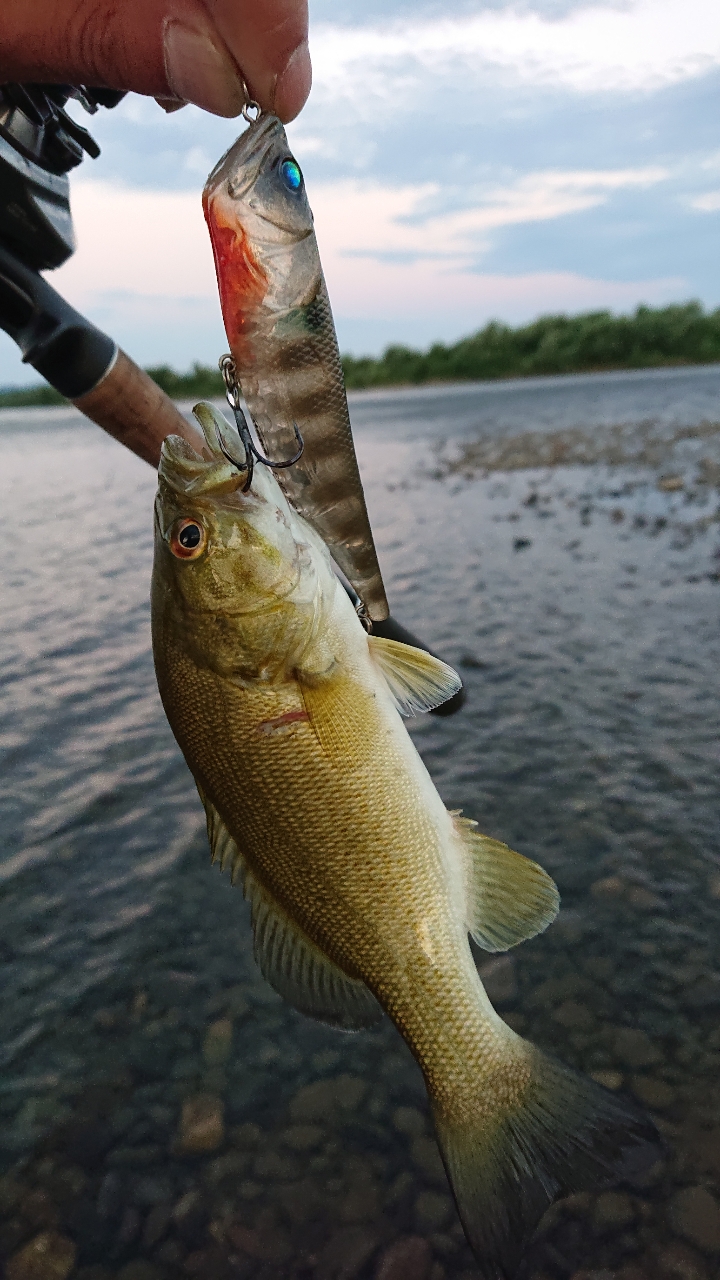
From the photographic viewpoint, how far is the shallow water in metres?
2.52

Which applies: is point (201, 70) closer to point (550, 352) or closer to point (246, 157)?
point (246, 157)

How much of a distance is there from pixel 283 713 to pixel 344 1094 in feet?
5.52

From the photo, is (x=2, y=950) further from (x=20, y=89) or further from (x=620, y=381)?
(x=620, y=381)

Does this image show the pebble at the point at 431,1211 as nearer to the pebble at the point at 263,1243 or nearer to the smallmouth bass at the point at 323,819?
the pebble at the point at 263,1243

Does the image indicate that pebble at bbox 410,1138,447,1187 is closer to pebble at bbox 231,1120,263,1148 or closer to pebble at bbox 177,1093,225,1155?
pebble at bbox 231,1120,263,1148

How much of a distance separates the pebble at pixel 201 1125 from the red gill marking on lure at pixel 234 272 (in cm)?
269

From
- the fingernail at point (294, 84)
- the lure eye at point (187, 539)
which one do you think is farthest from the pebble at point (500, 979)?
the fingernail at point (294, 84)

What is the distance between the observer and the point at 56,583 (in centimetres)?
1022

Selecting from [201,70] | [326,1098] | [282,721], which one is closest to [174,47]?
[201,70]

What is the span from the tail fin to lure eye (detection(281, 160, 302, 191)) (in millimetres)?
2368

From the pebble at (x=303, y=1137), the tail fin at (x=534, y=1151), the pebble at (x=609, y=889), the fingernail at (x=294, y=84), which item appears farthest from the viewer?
the pebble at (x=609, y=889)

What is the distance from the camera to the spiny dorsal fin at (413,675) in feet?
7.58

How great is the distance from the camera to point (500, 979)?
3.35 metres

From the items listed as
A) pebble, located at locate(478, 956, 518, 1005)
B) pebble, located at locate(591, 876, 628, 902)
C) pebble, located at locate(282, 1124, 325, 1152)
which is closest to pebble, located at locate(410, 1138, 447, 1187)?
pebble, located at locate(282, 1124, 325, 1152)
